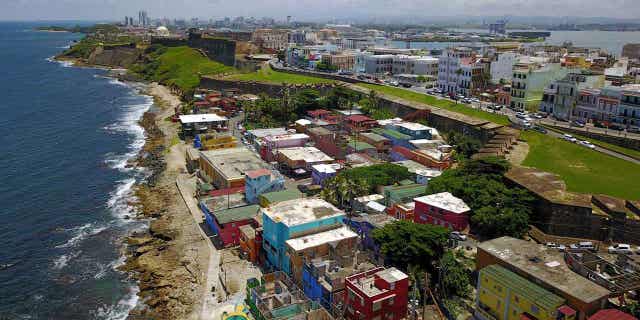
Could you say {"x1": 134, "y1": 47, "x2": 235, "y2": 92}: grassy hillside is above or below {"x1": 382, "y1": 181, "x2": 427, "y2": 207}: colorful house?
above

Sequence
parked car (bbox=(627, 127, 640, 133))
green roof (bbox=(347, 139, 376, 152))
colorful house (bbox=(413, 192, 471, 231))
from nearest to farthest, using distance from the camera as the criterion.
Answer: colorful house (bbox=(413, 192, 471, 231)) → parked car (bbox=(627, 127, 640, 133)) → green roof (bbox=(347, 139, 376, 152))

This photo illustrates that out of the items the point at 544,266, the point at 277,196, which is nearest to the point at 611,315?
the point at 544,266

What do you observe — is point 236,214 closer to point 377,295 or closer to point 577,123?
point 377,295

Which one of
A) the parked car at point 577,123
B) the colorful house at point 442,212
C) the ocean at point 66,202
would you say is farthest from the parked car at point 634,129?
the ocean at point 66,202

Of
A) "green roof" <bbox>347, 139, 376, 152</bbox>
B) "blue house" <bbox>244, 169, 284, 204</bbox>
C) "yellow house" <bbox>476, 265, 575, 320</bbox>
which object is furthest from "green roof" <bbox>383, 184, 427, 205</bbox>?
"yellow house" <bbox>476, 265, 575, 320</bbox>

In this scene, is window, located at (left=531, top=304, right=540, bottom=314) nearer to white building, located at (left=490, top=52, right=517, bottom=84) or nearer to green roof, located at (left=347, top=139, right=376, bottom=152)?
green roof, located at (left=347, top=139, right=376, bottom=152)

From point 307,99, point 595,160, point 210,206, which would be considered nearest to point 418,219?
point 210,206
